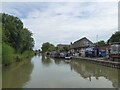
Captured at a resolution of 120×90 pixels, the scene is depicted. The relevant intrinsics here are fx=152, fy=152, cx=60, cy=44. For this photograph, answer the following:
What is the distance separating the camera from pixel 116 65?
19.1 meters

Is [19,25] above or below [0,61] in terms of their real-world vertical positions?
above

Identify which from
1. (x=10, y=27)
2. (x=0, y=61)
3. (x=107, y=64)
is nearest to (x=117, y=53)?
(x=107, y=64)

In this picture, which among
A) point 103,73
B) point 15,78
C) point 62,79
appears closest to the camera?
point 62,79

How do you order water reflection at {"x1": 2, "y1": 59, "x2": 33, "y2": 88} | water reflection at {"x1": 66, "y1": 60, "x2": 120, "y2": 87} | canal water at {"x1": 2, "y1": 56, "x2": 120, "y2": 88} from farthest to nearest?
water reflection at {"x1": 66, "y1": 60, "x2": 120, "y2": 87} < water reflection at {"x1": 2, "y1": 59, "x2": 33, "y2": 88} < canal water at {"x1": 2, "y1": 56, "x2": 120, "y2": 88}

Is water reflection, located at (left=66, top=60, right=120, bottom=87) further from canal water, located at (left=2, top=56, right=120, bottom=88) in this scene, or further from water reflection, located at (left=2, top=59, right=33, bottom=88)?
water reflection, located at (left=2, top=59, right=33, bottom=88)

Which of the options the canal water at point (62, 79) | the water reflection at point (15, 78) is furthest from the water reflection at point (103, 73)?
the water reflection at point (15, 78)

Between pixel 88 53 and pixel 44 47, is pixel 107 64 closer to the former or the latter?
pixel 88 53

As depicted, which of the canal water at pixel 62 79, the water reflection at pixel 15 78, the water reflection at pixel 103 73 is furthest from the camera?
the water reflection at pixel 103 73

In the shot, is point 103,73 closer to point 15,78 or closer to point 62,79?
point 62,79

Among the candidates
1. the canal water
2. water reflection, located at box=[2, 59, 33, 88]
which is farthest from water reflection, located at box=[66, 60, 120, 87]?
water reflection, located at box=[2, 59, 33, 88]

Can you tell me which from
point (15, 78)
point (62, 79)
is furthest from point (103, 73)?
point (15, 78)

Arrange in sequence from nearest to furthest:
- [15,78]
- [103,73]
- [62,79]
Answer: [62,79] < [15,78] < [103,73]

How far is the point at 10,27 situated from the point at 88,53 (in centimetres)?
1931

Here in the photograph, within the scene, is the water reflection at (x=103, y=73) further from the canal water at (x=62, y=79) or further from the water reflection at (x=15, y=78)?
the water reflection at (x=15, y=78)
